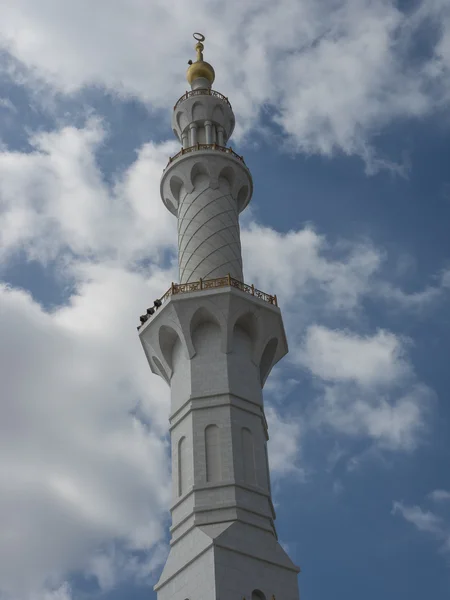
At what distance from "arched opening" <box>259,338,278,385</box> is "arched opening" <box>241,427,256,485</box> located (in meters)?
3.94

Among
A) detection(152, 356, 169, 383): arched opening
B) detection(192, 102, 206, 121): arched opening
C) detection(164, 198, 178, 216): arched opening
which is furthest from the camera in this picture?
detection(192, 102, 206, 121): arched opening

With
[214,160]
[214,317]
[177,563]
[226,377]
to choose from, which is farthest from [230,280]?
[177,563]

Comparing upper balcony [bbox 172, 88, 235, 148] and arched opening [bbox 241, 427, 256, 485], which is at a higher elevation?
upper balcony [bbox 172, 88, 235, 148]

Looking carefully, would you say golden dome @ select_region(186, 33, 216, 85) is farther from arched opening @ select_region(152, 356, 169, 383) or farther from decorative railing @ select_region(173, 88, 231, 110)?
arched opening @ select_region(152, 356, 169, 383)

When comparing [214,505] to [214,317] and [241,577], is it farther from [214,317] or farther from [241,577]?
[214,317]

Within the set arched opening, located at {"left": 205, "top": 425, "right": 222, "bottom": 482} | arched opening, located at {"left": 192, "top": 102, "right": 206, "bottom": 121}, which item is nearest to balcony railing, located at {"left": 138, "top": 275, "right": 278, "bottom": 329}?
arched opening, located at {"left": 205, "top": 425, "right": 222, "bottom": 482}

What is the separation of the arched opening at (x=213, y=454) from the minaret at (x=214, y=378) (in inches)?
1.8

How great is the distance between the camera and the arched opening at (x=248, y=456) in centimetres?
3581

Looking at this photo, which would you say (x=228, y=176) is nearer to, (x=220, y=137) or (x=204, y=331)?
(x=220, y=137)

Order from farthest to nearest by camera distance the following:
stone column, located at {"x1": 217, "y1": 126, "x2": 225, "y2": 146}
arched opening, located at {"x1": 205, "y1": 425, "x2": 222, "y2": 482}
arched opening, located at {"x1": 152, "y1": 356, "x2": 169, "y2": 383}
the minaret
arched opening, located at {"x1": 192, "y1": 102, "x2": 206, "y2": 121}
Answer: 1. arched opening, located at {"x1": 192, "y1": 102, "x2": 206, "y2": 121}
2. stone column, located at {"x1": 217, "y1": 126, "x2": 225, "y2": 146}
3. arched opening, located at {"x1": 152, "y1": 356, "x2": 169, "y2": 383}
4. arched opening, located at {"x1": 205, "y1": 425, "x2": 222, "y2": 482}
5. the minaret

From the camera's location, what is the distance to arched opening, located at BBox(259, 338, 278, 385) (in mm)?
40500

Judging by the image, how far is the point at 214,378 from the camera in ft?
124

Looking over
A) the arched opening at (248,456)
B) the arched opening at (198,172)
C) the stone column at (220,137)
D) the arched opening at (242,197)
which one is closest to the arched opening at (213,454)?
the arched opening at (248,456)

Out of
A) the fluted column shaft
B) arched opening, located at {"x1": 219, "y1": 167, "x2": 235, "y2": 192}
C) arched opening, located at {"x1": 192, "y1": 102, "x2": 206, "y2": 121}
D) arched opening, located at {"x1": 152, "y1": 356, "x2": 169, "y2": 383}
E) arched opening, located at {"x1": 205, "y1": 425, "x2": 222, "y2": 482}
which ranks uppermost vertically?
arched opening, located at {"x1": 192, "y1": 102, "x2": 206, "y2": 121}
